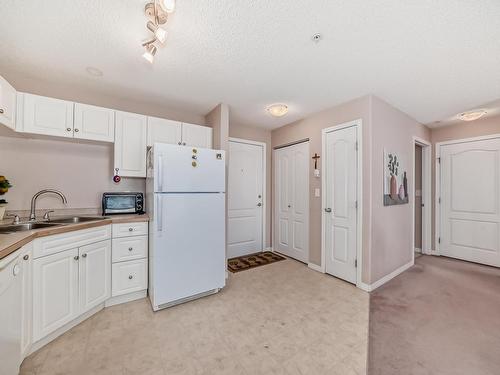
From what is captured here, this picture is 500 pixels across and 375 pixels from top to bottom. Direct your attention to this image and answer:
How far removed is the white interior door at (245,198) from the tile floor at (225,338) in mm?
1358

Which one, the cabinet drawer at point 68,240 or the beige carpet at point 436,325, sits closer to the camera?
the beige carpet at point 436,325

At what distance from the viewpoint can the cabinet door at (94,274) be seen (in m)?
1.88

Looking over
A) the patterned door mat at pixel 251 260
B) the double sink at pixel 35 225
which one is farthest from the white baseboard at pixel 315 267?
the double sink at pixel 35 225

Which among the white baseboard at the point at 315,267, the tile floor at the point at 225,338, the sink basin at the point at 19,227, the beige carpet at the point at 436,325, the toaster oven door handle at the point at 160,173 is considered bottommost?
the beige carpet at the point at 436,325

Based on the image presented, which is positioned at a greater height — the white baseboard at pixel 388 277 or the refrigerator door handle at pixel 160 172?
the refrigerator door handle at pixel 160 172

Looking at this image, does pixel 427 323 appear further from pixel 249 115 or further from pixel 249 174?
pixel 249 115

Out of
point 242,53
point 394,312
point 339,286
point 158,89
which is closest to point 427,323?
point 394,312

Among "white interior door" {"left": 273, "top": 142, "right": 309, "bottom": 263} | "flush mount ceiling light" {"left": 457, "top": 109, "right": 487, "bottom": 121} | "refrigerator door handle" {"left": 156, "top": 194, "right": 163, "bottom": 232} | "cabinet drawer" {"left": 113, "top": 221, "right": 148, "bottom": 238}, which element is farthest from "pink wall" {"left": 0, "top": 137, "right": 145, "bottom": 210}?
"flush mount ceiling light" {"left": 457, "top": 109, "right": 487, "bottom": 121}

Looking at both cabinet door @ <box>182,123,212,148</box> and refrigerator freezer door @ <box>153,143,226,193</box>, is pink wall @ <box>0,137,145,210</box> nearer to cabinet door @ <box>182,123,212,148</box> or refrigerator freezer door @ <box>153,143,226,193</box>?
cabinet door @ <box>182,123,212,148</box>

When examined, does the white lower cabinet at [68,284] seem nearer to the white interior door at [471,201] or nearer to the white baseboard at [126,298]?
the white baseboard at [126,298]

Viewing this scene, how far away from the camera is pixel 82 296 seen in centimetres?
186

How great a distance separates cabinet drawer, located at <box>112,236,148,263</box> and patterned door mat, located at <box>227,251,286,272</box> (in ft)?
4.48

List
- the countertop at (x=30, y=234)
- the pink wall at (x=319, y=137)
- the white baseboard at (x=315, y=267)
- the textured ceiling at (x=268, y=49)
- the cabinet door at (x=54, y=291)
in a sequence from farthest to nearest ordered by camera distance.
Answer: the white baseboard at (x=315, y=267) → the pink wall at (x=319, y=137) → the cabinet door at (x=54, y=291) → the textured ceiling at (x=268, y=49) → the countertop at (x=30, y=234)

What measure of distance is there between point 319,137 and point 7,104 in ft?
11.2
